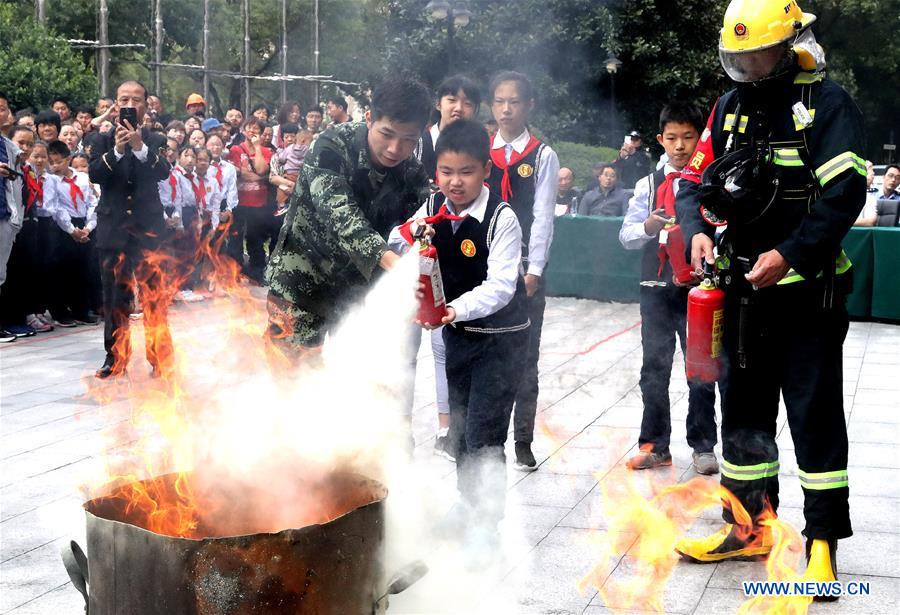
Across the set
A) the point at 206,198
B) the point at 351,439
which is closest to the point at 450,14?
the point at 206,198

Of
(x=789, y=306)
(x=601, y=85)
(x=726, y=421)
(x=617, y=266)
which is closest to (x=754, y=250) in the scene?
(x=789, y=306)

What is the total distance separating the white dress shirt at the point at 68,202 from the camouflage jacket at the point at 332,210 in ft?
21.8

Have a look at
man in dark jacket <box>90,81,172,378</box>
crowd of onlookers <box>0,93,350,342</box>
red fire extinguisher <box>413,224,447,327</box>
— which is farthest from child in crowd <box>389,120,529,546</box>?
crowd of onlookers <box>0,93,350,342</box>

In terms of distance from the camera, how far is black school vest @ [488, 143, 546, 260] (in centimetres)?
591

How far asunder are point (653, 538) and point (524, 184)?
2121mm

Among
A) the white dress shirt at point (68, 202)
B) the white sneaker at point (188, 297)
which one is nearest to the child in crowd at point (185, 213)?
the white sneaker at point (188, 297)

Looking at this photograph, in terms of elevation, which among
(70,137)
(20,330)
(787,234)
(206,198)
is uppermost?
(70,137)

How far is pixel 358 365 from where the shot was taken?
410 cm

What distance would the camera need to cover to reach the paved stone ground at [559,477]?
4.22 m

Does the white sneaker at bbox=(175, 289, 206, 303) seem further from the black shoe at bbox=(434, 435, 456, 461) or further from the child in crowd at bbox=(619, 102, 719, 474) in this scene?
the child in crowd at bbox=(619, 102, 719, 474)

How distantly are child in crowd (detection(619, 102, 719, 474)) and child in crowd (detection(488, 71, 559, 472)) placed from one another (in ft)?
1.76

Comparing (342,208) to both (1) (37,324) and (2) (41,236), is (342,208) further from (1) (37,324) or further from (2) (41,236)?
(2) (41,236)

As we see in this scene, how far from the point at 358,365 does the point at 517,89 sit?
2488mm

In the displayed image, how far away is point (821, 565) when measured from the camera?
4145mm
